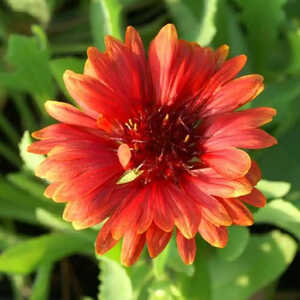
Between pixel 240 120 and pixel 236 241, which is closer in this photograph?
pixel 240 120

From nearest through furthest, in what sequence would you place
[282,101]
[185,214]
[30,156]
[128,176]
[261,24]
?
[185,214], [128,176], [30,156], [282,101], [261,24]

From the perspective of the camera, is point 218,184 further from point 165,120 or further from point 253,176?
point 165,120

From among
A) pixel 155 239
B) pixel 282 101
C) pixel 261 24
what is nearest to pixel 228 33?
pixel 261 24

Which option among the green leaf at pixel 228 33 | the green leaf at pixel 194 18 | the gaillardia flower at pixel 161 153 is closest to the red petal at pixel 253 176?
the gaillardia flower at pixel 161 153

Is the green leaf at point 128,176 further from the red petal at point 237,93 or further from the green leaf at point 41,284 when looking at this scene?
the green leaf at point 41,284

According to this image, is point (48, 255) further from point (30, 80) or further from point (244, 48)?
point (244, 48)

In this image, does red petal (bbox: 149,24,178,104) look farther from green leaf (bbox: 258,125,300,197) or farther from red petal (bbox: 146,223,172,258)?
green leaf (bbox: 258,125,300,197)

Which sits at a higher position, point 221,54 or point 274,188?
point 221,54
